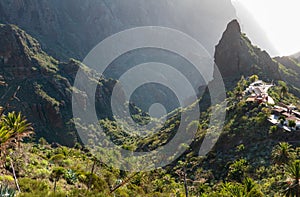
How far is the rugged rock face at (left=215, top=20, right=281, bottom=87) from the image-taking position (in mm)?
107562

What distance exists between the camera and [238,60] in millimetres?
108875

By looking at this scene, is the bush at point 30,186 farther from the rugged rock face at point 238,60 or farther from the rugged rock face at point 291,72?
the rugged rock face at point 291,72

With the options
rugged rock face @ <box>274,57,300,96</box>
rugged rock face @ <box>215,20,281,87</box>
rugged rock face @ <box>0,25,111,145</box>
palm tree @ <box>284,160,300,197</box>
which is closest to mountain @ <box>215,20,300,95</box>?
rugged rock face @ <box>215,20,281,87</box>

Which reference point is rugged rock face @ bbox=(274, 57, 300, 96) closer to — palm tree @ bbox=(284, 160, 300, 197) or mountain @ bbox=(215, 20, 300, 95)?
mountain @ bbox=(215, 20, 300, 95)

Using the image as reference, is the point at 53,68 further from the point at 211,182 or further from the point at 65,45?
the point at 211,182

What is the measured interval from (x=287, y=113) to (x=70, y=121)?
7156 cm

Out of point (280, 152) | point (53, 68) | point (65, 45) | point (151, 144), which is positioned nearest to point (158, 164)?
point (151, 144)

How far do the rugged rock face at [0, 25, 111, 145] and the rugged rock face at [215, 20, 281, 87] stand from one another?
57059 mm

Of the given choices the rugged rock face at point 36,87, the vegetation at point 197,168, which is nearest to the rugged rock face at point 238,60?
the vegetation at point 197,168

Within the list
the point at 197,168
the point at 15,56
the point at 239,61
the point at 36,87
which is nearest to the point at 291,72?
the point at 239,61

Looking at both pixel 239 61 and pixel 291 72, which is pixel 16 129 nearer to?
pixel 239 61

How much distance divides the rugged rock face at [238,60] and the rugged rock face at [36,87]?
57059 millimetres

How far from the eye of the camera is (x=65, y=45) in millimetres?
191625

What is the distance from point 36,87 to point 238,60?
71.6 metres
